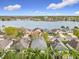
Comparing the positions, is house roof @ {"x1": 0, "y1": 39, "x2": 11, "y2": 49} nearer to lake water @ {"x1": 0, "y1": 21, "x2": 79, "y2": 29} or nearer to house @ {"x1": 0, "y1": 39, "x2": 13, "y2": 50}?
house @ {"x1": 0, "y1": 39, "x2": 13, "y2": 50}

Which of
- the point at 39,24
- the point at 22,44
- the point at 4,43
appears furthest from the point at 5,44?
the point at 39,24

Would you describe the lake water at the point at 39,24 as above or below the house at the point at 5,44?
above

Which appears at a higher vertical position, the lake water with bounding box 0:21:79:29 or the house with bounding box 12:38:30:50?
the lake water with bounding box 0:21:79:29

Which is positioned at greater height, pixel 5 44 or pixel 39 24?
pixel 39 24

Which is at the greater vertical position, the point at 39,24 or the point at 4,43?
the point at 39,24

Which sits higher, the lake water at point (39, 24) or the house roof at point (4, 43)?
the lake water at point (39, 24)

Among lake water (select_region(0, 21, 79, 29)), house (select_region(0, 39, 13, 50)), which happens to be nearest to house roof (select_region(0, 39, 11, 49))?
house (select_region(0, 39, 13, 50))

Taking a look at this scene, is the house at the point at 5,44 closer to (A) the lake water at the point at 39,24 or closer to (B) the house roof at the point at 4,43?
(B) the house roof at the point at 4,43

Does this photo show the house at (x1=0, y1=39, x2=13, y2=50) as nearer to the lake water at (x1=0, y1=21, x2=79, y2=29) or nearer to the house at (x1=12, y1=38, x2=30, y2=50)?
the house at (x1=12, y1=38, x2=30, y2=50)

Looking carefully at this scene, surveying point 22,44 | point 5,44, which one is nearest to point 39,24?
point 22,44

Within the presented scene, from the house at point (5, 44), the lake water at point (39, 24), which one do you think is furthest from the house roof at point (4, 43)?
the lake water at point (39, 24)

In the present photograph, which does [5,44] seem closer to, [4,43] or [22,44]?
[4,43]

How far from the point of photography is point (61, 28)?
1.55 m

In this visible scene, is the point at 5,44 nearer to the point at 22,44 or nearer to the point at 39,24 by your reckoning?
the point at 22,44
